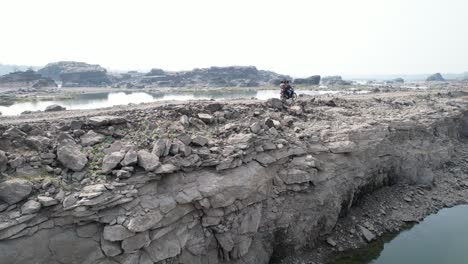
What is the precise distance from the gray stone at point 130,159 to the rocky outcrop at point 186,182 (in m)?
0.04

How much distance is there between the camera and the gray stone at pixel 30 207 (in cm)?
822

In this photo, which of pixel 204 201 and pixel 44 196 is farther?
pixel 204 201

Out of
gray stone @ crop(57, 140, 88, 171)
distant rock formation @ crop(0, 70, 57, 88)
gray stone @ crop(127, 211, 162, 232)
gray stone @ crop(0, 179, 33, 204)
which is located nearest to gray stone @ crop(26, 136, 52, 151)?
gray stone @ crop(57, 140, 88, 171)

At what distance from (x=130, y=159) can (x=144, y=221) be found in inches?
80.6

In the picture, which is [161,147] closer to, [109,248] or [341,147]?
[109,248]

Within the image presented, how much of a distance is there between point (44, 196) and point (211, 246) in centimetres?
560

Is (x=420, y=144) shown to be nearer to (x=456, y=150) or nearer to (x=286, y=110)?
(x=456, y=150)

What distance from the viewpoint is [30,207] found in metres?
8.26

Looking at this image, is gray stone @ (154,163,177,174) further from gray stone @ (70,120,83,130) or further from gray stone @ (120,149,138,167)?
gray stone @ (70,120,83,130)

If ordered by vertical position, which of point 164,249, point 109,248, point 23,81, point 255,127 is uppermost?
point 23,81

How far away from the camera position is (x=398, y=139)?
18891 millimetres

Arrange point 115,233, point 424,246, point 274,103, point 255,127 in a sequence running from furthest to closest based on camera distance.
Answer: point 274,103
point 424,246
point 255,127
point 115,233

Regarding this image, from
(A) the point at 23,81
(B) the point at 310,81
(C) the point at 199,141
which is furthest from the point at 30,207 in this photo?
(B) the point at 310,81

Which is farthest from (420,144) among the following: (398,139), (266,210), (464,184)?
(266,210)
